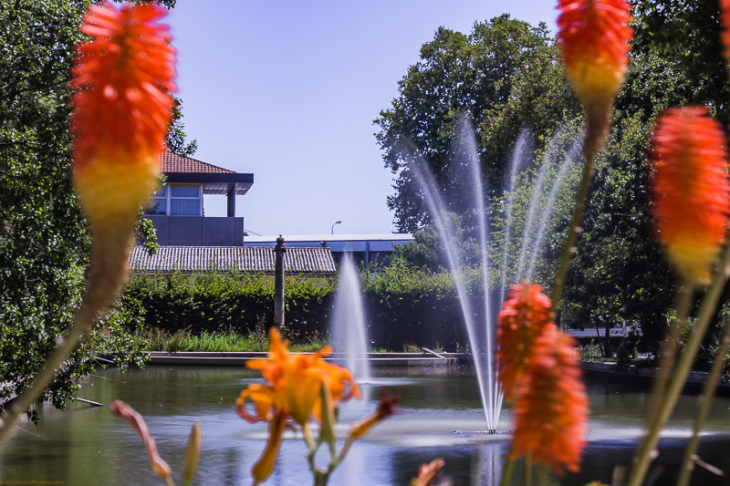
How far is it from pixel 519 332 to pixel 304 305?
27323 mm

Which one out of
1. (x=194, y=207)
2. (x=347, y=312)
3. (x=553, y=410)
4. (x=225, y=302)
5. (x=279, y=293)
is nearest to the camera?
(x=553, y=410)

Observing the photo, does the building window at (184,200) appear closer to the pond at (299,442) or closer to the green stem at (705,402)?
the pond at (299,442)

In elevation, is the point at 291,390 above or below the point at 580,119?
below

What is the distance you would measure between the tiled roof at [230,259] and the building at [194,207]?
1540 millimetres

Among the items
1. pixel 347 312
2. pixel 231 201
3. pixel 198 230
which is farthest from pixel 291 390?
pixel 231 201

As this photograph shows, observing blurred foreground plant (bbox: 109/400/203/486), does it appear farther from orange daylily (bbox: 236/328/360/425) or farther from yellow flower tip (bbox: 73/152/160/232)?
yellow flower tip (bbox: 73/152/160/232)

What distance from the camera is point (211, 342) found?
25.5m

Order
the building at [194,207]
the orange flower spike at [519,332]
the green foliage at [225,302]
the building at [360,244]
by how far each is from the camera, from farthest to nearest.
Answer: the building at [360,244]
the building at [194,207]
the green foliage at [225,302]
the orange flower spike at [519,332]

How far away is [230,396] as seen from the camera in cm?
1593

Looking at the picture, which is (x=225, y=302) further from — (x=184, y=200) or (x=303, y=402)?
(x=303, y=402)

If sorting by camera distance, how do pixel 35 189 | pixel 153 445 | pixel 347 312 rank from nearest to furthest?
pixel 153 445 < pixel 35 189 < pixel 347 312

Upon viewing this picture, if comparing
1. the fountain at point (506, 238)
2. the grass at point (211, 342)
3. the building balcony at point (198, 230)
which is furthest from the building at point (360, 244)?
the grass at point (211, 342)

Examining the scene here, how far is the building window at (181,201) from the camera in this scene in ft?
112

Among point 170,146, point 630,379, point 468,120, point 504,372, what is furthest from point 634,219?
point 504,372
